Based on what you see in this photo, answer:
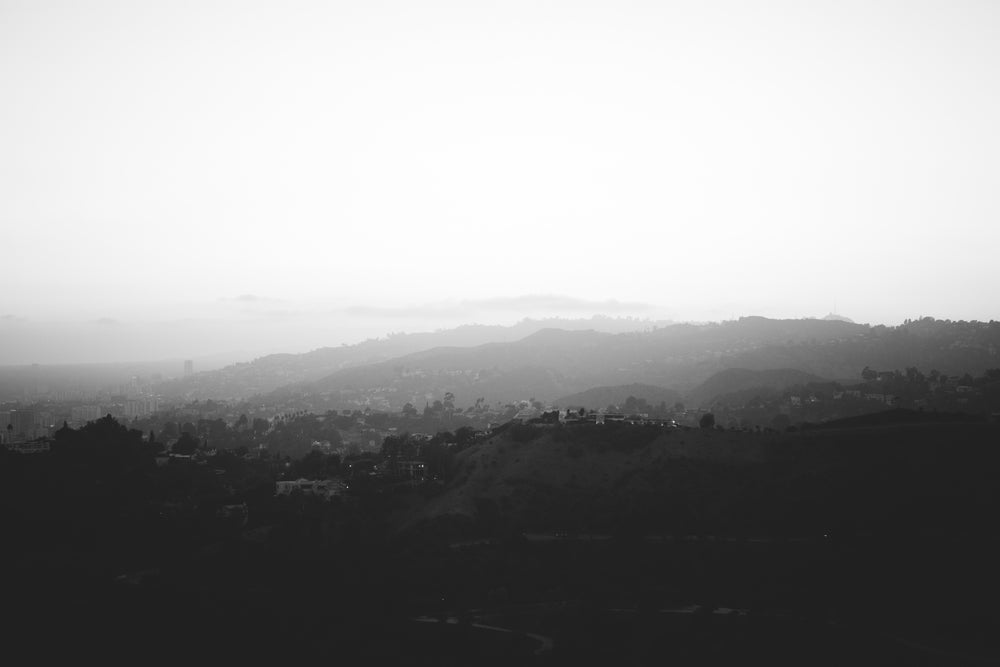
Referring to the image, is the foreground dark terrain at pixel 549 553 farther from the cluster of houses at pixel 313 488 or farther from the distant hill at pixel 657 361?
the distant hill at pixel 657 361

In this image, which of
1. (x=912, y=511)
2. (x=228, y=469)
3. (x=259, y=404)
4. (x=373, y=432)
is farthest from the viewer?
(x=259, y=404)

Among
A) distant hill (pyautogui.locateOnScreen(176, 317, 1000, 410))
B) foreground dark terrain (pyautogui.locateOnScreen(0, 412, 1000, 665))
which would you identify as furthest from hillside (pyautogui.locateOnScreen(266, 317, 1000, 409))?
foreground dark terrain (pyautogui.locateOnScreen(0, 412, 1000, 665))

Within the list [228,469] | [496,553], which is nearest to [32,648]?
[496,553]

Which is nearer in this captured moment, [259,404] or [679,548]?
[679,548]

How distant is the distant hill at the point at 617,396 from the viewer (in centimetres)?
7856

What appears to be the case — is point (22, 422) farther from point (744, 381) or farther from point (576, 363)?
point (576, 363)

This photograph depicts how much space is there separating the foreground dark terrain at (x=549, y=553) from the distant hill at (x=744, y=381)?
38.3 m

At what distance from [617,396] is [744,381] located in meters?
12.6

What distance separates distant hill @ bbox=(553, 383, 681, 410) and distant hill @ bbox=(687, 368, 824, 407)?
7.39ft

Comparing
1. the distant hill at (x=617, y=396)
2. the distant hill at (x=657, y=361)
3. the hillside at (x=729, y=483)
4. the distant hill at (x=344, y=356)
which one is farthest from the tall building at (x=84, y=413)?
the hillside at (x=729, y=483)

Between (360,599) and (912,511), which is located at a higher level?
(912,511)

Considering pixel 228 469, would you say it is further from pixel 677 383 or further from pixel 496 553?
pixel 677 383

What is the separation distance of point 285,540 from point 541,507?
10.5m

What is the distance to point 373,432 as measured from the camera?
6919 centimetres
